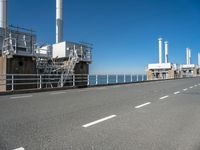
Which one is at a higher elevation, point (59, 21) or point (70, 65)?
point (59, 21)

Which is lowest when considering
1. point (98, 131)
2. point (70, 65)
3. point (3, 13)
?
point (98, 131)

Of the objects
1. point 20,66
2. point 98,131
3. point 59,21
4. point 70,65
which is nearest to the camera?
point 98,131

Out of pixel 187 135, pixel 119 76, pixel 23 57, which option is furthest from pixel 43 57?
pixel 187 135

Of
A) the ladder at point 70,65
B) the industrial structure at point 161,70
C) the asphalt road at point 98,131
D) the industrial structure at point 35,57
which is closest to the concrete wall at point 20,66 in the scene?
the industrial structure at point 35,57

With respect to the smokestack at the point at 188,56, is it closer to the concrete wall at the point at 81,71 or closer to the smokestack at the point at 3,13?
the concrete wall at the point at 81,71

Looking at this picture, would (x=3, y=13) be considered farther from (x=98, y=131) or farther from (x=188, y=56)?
(x=188, y=56)

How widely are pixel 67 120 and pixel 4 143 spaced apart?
7.76 feet

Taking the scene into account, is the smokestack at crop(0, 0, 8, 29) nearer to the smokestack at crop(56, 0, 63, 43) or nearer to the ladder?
the ladder

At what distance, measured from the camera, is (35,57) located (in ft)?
73.7

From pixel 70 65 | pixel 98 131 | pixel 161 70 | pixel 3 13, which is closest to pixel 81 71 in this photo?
pixel 70 65

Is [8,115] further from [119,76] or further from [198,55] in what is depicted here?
[198,55]

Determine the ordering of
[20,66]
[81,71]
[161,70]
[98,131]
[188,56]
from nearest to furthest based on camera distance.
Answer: [98,131], [20,66], [81,71], [161,70], [188,56]

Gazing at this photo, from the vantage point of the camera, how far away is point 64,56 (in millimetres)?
27000

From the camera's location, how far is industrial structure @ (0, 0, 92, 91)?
2045cm
